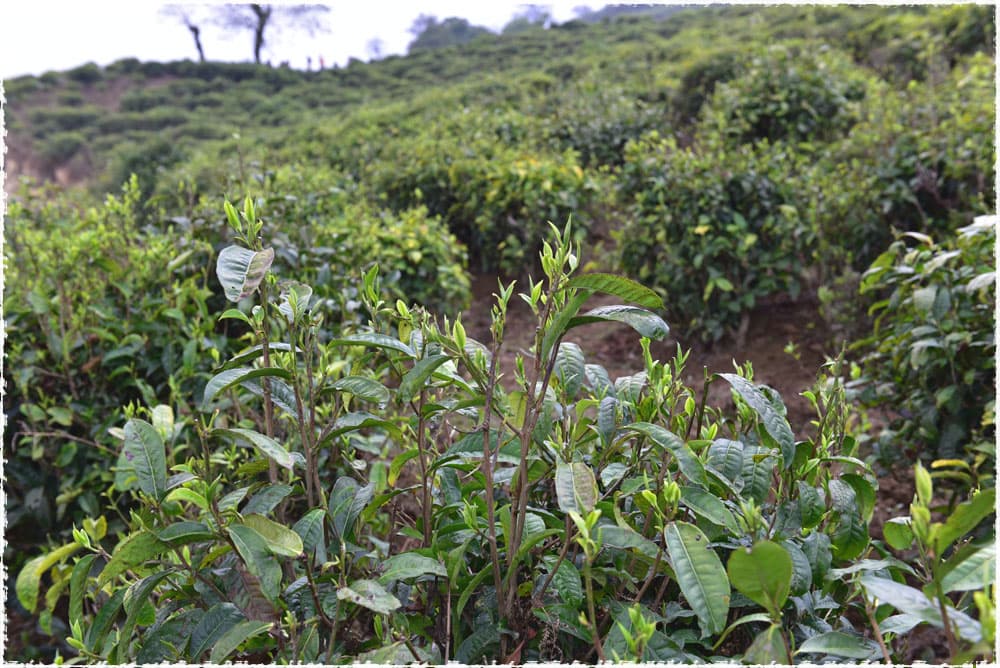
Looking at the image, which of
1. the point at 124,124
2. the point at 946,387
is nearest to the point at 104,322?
the point at 946,387

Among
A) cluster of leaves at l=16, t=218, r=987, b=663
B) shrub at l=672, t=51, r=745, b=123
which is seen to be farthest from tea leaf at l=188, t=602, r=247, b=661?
shrub at l=672, t=51, r=745, b=123

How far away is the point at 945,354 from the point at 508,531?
1.82m

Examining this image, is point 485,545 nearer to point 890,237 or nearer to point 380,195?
point 890,237

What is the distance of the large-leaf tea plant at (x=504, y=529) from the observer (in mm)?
926

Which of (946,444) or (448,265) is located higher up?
(448,265)

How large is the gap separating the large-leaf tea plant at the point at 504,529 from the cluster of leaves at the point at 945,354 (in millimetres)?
1276

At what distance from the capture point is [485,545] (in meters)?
1.13

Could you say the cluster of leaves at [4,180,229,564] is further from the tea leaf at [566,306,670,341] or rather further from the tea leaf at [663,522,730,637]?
the tea leaf at [663,522,730,637]

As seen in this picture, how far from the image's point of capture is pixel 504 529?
1.06 m

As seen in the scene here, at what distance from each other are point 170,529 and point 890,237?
370 cm

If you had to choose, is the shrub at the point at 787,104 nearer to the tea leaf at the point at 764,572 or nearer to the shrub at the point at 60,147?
the tea leaf at the point at 764,572

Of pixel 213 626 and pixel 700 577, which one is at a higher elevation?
pixel 700 577

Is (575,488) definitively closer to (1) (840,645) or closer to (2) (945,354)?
(1) (840,645)

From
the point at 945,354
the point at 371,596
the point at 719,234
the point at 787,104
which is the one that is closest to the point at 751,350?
the point at 719,234
